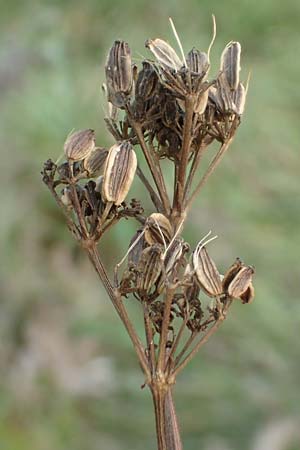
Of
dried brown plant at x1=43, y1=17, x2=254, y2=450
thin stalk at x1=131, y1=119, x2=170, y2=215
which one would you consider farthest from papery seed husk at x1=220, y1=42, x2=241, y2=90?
thin stalk at x1=131, y1=119, x2=170, y2=215

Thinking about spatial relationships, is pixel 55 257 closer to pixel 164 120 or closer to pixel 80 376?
pixel 80 376

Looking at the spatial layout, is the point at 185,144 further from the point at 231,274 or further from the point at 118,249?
the point at 118,249

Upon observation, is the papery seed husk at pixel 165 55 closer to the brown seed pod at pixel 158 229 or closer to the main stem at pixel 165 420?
the brown seed pod at pixel 158 229

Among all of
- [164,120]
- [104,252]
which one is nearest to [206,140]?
[164,120]

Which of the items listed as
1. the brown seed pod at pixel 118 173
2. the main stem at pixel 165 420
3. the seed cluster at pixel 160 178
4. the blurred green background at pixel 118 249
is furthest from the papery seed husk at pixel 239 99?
the blurred green background at pixel 118 249

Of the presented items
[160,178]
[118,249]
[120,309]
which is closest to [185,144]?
[160,178]

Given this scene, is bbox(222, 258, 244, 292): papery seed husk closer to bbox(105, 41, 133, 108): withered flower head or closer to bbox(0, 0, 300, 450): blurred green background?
bbox(105, 41, 133, 108): withered flower head
